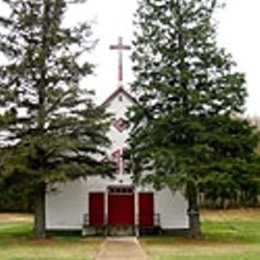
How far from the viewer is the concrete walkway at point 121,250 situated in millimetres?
22406

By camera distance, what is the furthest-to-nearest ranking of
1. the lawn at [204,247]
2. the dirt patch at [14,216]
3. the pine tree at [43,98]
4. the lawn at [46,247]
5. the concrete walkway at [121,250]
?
the dirt patch at [14,216], the pine tree at [43,98], the lawn at [204,247], the lawn at [46,247], the concrete walkway at [121,250]

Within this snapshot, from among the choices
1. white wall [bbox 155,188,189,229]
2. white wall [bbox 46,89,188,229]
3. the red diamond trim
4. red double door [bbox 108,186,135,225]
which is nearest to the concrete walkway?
red double door [bbox 108,186,135,225]

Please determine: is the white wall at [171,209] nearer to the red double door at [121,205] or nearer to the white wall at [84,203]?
the white wall at [84,203]

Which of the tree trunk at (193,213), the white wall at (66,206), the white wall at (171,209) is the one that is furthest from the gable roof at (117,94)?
the tree trunk at (193,213)

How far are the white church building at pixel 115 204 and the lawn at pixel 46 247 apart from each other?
2704 mm

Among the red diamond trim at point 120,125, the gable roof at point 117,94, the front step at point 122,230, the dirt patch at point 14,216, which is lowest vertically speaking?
the front step at point 122,230

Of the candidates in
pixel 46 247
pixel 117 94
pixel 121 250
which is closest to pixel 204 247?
pixel 121 250

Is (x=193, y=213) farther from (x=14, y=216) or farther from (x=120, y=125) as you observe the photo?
(x=14, y=216)

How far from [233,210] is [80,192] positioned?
28205 mm

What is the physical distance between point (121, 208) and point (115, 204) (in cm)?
38

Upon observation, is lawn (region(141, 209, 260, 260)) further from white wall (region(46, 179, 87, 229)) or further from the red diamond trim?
the red diamond trim

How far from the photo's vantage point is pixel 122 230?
117ft

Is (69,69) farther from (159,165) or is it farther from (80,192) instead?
(80,192)

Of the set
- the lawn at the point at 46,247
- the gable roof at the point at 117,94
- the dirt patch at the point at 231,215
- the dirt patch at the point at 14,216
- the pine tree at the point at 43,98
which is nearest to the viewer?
the lawn at the point at 46,247
